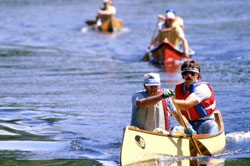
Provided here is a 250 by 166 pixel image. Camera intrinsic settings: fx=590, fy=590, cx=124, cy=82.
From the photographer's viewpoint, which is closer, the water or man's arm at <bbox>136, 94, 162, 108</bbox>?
man's arm at <bbox>136, 94, 162, 108</bbox>

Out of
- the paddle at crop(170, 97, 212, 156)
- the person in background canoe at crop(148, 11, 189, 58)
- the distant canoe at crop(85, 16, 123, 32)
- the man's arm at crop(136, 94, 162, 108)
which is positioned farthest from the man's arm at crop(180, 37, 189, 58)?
the distant canoe at crop(85, 16, 123, 32)

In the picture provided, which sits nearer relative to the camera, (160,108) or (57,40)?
(160,108)

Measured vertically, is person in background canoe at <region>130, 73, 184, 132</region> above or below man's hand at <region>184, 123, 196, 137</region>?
above

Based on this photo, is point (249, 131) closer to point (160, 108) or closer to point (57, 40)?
point (160, 108)

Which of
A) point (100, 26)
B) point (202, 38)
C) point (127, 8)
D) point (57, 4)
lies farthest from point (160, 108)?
point (57, 4)

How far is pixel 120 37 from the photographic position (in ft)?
94.5

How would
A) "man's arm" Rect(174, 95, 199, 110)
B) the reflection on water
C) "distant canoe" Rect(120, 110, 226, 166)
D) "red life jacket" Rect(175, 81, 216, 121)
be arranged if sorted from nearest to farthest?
1. "distant canoe" Rect(120, 110, 226, 166)
2. the reflection on water
3. "man's arm" Rect(174, 95, 199, 110)
4. "red life jacket" Rect(175, 81, 216, 121)

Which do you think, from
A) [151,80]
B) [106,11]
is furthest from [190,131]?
[106,11]

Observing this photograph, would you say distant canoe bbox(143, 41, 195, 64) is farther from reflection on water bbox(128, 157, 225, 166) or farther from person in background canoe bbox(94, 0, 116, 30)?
person in background canoe bbox(94, 0, 116, 30)

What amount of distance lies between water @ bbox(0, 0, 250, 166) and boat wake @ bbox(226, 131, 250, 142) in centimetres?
2

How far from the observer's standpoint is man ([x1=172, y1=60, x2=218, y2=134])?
29.0 ft

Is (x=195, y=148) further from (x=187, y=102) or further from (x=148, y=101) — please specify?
(x=148, y=101)

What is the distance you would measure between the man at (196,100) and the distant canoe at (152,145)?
0.33 meters

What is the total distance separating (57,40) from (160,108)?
1962 cm
